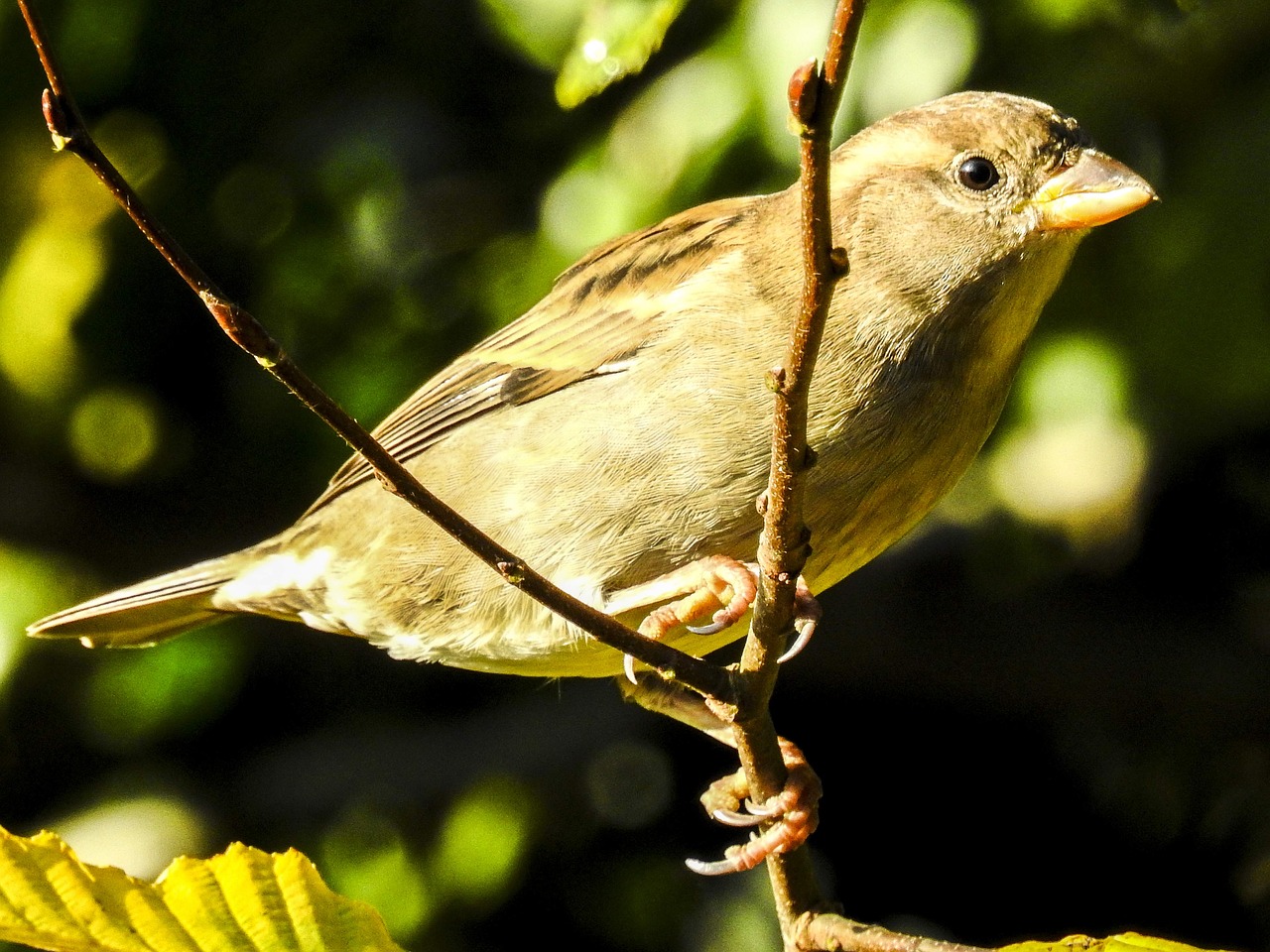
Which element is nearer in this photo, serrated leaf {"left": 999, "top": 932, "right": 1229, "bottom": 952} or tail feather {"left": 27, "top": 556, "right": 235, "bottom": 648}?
serrated leaf {"left": 999, "top": 932, "right": 1229, "bottom": 952}

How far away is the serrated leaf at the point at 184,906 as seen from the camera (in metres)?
2.07

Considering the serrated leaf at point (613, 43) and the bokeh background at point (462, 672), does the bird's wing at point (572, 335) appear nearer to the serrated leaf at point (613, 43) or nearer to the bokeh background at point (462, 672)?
the bokeh background at point (462, 672)

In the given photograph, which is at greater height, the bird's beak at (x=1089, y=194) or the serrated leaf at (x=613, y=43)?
the serrated leaf at (x=613, y=43)

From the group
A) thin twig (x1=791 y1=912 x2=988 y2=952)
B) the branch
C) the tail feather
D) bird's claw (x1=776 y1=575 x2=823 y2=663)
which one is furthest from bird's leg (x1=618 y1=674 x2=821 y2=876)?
the tail feather

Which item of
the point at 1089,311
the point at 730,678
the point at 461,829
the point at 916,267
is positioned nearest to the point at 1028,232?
the point at 916,267

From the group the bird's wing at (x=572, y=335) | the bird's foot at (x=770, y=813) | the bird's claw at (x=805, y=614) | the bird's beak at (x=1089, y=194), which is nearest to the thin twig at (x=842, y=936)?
the bird's foot at (x=770, y=813)

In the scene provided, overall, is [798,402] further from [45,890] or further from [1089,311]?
[1089,311]

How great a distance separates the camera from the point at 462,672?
16.0 feet

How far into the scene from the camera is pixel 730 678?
88.2 inches

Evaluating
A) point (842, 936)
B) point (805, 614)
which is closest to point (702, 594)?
point (805, 614)

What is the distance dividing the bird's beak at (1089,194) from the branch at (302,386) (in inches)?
50.5

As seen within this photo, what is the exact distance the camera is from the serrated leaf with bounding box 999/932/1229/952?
1.97 meters

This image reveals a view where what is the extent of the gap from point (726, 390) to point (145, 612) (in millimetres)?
1713

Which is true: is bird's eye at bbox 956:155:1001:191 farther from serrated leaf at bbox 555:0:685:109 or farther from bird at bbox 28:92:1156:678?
serrated leaf at bbox 555:0:685:109
